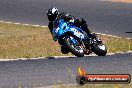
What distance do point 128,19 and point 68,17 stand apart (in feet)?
43.9

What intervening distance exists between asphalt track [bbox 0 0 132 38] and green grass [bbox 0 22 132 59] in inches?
94.0

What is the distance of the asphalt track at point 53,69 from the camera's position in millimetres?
13422

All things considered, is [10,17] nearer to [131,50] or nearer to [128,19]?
[128,19]

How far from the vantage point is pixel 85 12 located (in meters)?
→ 32.5

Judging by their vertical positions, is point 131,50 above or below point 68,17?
below

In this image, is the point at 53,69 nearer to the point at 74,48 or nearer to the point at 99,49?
the point at 74,48

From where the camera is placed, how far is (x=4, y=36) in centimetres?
2431

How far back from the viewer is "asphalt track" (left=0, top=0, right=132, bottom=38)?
90.6 ft

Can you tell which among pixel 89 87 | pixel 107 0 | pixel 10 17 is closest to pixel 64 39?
pixel 89 87

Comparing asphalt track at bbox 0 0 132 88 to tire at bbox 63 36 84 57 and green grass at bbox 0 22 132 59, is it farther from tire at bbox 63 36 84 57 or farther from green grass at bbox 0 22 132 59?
green grass at bbox 0 22 132 59

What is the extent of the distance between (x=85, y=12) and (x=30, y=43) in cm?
1084

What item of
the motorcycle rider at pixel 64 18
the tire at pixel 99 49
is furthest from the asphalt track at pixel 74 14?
the motorcycle rider at pixel 64 18

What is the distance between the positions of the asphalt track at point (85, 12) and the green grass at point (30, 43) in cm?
239

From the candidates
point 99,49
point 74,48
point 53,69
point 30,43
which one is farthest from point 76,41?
point 30,43
